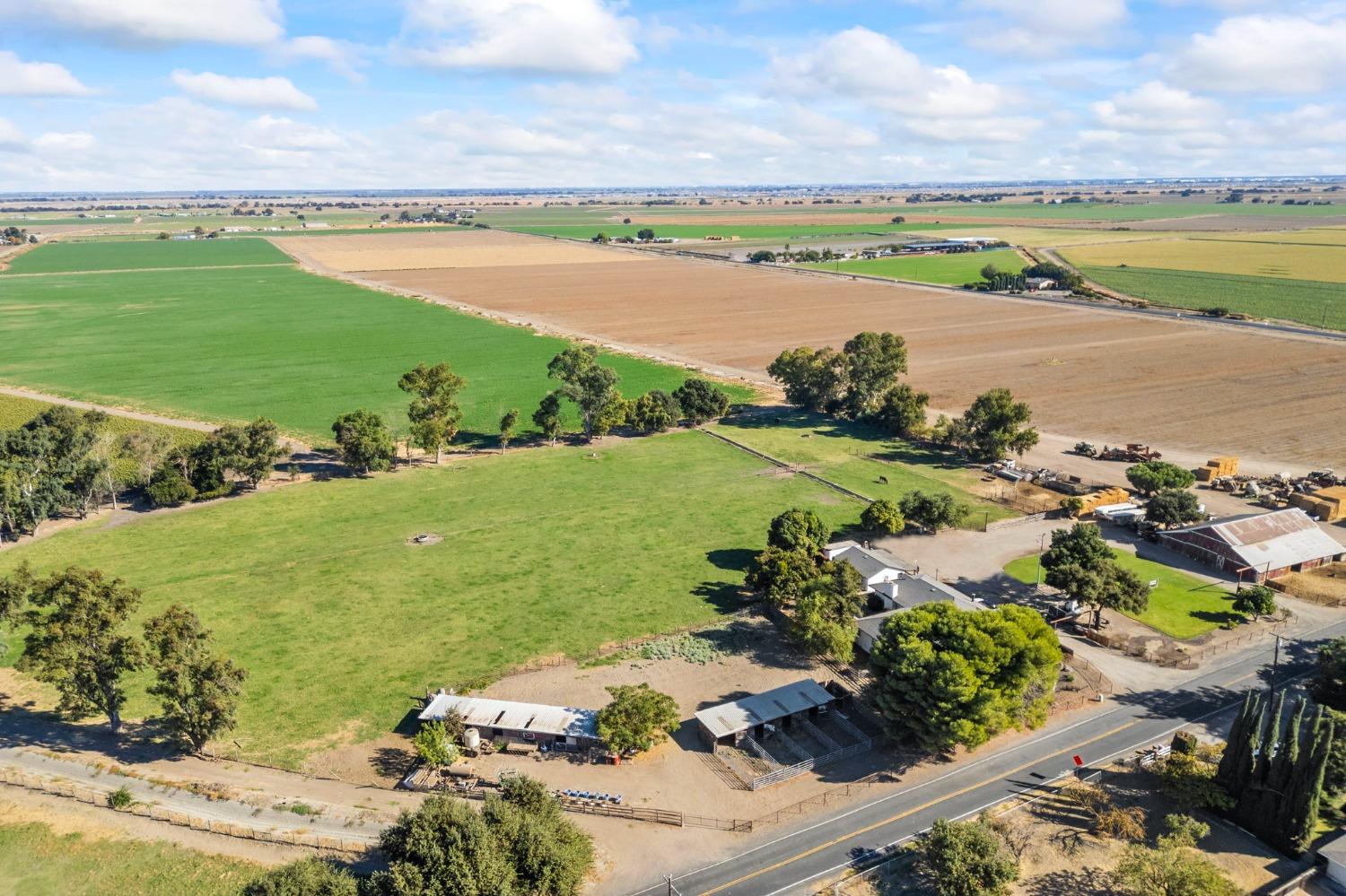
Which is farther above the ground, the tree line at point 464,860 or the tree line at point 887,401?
the tree line at point 887,401

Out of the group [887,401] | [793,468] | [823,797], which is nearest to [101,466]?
[793,468]

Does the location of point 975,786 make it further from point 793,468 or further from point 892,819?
point 793,468

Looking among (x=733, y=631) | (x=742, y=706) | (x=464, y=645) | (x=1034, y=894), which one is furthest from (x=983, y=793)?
(x=464, y=645)

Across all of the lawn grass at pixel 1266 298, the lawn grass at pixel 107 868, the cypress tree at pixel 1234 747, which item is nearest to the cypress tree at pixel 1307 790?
the cypress tree at pixel 1234 747

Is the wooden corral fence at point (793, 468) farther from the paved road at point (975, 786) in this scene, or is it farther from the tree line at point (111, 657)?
the tree line at point (111, 657)

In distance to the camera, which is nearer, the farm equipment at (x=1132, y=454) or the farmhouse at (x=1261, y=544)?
the farmhouse at (x=1261, y=544)

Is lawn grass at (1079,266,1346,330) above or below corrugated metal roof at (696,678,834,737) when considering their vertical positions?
above

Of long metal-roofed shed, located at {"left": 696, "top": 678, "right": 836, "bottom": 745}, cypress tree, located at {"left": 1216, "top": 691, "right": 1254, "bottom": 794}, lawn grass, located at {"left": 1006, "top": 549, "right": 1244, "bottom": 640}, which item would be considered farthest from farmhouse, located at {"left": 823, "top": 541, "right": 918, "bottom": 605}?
cypress tree, located at {"left": 1216, "top": 691, "right": 1254, "bottom": 794}

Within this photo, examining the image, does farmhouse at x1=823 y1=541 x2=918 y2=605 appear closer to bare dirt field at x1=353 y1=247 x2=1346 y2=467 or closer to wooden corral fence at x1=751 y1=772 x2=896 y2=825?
wooden corral fence at x1=751 y1=772 x2=896 y2=825
